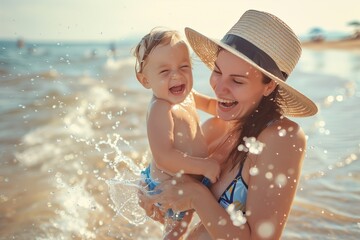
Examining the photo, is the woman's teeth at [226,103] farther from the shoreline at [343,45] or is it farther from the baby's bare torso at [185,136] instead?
the shoreline at [343,45]

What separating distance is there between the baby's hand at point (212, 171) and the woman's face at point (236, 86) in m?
0.31

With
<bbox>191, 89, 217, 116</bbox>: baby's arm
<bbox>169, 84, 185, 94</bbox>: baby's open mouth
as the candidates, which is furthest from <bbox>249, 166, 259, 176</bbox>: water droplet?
<bbox>191, 89, 217, 116</bbox>: baby's arm

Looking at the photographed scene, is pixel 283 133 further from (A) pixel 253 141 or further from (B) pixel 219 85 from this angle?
(B) pixel 219 85

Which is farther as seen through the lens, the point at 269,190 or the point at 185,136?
the point at 185,136

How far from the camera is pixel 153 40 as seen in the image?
3361mm

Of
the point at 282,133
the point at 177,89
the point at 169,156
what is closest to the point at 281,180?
the point at 282,133

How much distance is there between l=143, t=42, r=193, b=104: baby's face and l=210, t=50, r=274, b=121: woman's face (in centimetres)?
33

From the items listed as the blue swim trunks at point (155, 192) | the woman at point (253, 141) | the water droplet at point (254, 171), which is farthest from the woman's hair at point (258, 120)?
the blue swim trunks at point (155, 192)

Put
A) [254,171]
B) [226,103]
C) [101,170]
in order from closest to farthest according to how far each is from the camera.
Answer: [254,171]
[226,103]
[101,170]

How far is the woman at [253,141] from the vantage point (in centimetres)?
287

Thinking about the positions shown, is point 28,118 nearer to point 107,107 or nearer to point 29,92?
point 107,107

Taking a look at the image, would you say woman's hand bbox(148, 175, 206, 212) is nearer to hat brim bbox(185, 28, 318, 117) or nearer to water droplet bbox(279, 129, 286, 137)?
water droplet bbox(279, 129, 286, 137)

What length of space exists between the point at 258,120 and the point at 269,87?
221 mm

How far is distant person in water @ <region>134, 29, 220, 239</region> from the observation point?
3.23m
